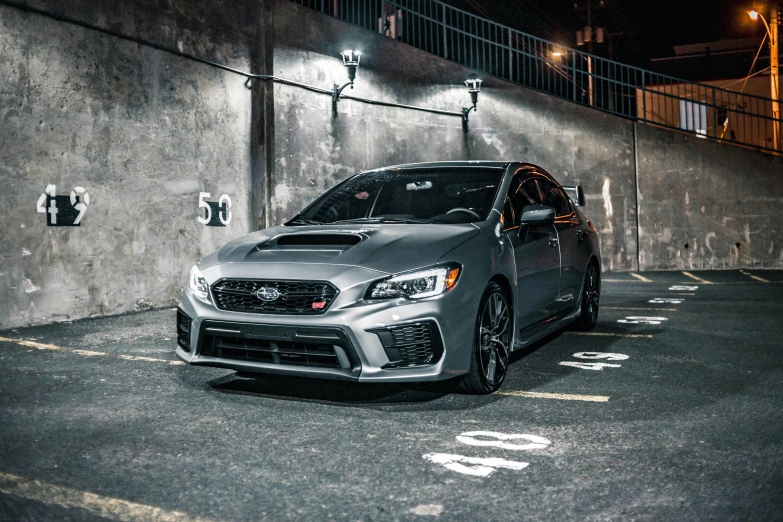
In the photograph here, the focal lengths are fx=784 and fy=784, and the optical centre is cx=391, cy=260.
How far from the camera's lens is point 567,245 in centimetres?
683

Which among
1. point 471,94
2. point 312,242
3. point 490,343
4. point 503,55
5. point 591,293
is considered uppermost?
point 503,55

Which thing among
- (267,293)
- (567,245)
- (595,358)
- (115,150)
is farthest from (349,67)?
(267,293)

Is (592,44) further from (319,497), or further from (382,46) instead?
(319,497)

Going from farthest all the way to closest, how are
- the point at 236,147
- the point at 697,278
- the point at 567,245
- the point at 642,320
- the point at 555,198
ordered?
the point at 697,278 < the point at 236,147 < the point at 642,320 < the point at 555,198 < the point at 567,245

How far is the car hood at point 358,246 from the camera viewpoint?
4.62 m

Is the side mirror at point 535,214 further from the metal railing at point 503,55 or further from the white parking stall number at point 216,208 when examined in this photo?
the metal railing at point 503,55

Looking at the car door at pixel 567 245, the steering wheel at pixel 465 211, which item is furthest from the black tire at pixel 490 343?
the car door at pixel 567 245

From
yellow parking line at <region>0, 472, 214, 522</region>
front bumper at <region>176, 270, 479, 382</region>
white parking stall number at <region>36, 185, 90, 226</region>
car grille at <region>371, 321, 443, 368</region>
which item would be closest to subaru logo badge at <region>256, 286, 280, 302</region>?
front bumper at <region>176, 270, 479, 382</region>

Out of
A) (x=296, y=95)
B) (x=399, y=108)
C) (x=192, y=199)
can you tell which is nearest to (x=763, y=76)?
(x=399, y=108)

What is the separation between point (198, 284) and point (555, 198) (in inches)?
139

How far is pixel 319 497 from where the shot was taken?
3211 mm

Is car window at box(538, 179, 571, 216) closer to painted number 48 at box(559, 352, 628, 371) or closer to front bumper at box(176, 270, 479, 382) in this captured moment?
painted number 48 at box(559, 352, 628, 371)

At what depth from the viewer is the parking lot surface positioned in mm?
3133

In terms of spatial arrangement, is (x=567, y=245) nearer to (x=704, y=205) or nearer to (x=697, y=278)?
(x=697, y=278)
